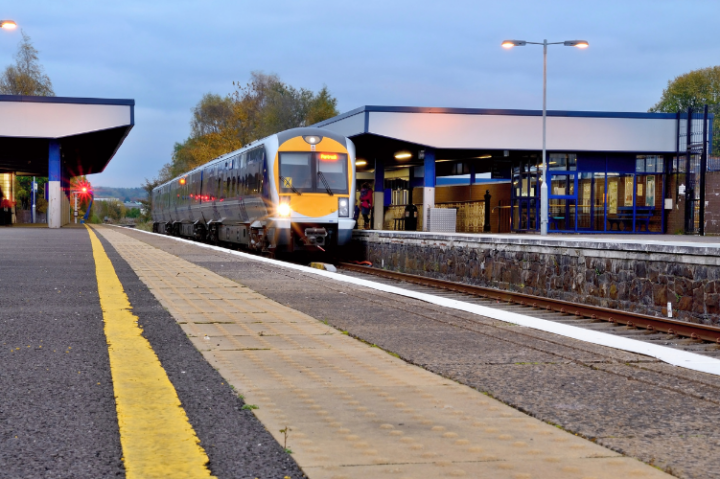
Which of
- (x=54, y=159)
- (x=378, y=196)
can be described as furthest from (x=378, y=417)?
(x=54, y=159)

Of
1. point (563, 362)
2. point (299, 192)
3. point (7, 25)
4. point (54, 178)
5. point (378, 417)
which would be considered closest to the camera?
point (378, 417)

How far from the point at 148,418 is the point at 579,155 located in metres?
36.4

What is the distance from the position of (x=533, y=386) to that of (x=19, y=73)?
296 ft

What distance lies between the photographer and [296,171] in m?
21.5

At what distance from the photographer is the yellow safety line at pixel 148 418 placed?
3127 millimetres

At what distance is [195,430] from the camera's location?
365 cm

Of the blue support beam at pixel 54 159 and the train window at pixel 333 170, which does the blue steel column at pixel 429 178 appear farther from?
the blue support beam at pixel 54 159

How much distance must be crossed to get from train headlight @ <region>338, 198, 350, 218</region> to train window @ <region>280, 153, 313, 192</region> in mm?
923

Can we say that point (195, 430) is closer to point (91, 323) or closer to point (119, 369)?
point (119, 369)

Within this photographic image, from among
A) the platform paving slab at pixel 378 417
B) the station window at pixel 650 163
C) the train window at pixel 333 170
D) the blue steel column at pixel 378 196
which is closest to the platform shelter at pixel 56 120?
the blue steel column at pixel 378 196

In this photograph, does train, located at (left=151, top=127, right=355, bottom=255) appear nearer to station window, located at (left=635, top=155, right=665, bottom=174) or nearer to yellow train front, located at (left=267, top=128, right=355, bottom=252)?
yellow train front, located at (left=267, top=128, right=355, bottom=252)

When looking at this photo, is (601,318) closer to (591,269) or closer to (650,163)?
(591,269)

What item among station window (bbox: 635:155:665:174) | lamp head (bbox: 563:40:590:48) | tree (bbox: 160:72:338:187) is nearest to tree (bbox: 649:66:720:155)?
tree (bbox: 160:72:338:187)

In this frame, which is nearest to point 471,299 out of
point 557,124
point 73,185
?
point 557,124
